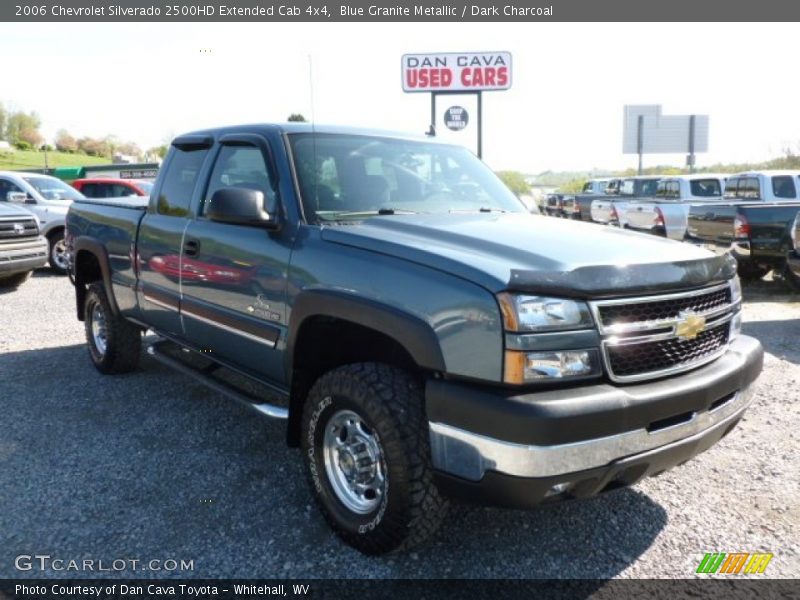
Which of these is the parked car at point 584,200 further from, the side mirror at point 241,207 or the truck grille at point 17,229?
the side mirror at point 241,207

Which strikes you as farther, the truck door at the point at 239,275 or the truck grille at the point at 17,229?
the truck grille at the point at 17,229

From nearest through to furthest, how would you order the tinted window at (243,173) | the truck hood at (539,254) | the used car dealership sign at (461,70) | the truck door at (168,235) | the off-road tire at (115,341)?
the truck hood at (539,254) → the tinted window at (243,173) → the truck door at (168,235) → the off-road tire at (115,341) → the used car dealership sign at (461,70)

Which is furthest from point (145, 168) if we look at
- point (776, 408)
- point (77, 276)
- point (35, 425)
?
point (776, 408)

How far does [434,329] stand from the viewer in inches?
99.7

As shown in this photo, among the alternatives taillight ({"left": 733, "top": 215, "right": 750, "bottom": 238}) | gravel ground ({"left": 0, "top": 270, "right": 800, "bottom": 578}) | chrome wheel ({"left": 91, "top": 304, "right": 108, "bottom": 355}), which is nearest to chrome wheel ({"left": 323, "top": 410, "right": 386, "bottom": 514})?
gravel ground ({"left": 0, "top": 270, "right": 800, "bottom": 578})

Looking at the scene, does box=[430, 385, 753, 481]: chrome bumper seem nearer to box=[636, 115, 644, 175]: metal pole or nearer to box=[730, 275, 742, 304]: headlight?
box=[730, 275, 742, 304]: headlight

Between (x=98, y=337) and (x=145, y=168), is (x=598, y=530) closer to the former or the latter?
(x=98, y=337)

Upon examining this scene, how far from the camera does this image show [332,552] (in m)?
2.97

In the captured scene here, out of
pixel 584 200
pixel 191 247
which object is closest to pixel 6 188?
pixel 191 247

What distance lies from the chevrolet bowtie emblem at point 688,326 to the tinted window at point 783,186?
10.8 m

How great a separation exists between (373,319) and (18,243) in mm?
9405

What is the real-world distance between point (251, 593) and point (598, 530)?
5.27 ft

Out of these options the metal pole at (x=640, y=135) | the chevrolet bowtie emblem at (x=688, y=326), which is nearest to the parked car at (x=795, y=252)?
the chevrolet bowtie emblem at (x=688, y=326)

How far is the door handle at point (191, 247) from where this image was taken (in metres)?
4.03
